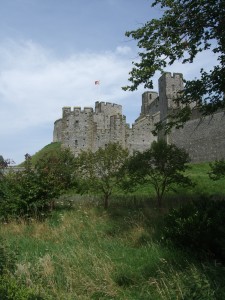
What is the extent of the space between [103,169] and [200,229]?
878 cm

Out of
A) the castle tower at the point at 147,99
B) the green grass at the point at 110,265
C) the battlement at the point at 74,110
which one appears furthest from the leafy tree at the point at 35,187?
the castle tower at the point at 147,99

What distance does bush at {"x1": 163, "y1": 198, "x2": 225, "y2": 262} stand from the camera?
8.18 metres

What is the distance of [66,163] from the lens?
57.5ft

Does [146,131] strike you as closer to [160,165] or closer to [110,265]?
[160,165]

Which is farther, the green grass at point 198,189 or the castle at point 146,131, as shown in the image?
the castle at point 146,131

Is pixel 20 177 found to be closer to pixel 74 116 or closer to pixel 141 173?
pixel 141 173

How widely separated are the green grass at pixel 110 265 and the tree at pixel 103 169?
4.28m

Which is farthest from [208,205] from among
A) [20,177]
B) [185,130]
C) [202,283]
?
[185,130]

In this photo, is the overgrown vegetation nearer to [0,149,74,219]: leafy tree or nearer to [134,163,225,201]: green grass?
[0,149,74,219]: leafy tree

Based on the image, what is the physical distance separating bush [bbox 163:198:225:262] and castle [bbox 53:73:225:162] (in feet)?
72.1

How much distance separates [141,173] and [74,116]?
84.3 feet

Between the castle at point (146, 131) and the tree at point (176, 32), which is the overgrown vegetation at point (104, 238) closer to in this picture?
the tree at point (176, 32)

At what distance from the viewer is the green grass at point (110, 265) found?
6.49m

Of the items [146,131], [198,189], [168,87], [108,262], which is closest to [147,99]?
[168,87]
